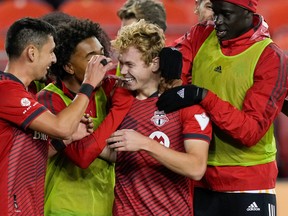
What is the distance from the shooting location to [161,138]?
4602mm

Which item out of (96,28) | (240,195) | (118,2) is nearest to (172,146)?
(240,195)

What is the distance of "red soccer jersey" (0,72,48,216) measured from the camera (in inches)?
175

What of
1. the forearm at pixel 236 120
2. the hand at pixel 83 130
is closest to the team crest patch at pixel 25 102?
the hand at pixel 83 130

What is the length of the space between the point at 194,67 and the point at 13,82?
116 centimetres

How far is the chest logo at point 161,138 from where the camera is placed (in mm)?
4594

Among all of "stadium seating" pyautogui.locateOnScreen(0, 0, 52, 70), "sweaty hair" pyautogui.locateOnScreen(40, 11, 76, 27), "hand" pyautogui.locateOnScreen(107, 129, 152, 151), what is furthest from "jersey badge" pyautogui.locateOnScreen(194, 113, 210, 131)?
"stadium seating" pyautogui.locateOnScreen(0, 0, 52, 70)

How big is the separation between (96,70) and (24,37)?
16.5 inches

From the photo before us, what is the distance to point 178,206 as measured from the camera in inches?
182

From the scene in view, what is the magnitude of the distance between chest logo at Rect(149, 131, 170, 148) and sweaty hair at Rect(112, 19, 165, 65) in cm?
38

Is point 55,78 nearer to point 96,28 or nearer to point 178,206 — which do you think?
point 96,28

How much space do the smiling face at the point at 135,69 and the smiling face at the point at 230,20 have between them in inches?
17.7

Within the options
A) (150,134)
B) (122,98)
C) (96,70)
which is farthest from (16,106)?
(150,134)

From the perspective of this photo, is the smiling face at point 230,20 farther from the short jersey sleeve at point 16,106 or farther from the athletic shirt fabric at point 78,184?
the short jersey sleeve at point 16,106

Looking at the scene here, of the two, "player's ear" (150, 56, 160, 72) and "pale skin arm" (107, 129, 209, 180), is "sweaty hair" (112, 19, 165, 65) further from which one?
"pale skin arm" (107, 129, 209, 180)
